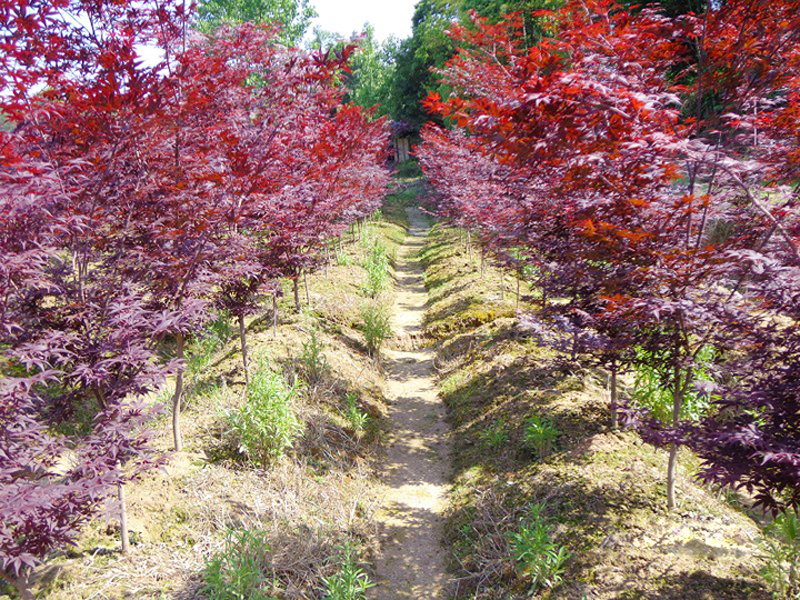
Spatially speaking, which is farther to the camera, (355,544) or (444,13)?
(444,13)

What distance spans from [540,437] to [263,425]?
2698 mm

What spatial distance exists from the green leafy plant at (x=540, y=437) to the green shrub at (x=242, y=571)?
103 inches

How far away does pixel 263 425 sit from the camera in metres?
4.41

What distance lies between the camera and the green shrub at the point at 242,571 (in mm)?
2967

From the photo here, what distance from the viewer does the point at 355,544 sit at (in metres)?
3.88

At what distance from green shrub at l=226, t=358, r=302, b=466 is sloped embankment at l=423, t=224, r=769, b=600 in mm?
1827

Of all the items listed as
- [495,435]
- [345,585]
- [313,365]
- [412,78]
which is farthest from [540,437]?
[412,78]

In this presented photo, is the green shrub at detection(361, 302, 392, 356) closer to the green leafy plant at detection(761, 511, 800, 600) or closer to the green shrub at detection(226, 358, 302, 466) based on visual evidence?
the green shrub at detection(226, 358, 302, 466)

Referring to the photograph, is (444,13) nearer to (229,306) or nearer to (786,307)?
(229,306)

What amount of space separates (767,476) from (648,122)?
2018 mm

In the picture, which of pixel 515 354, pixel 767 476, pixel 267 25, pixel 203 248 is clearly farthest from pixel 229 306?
pixel 767 476

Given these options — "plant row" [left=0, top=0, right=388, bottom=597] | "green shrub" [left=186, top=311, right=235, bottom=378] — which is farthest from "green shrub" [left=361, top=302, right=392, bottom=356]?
"plant row" [left=0, top=0, right=388, bottom=597]

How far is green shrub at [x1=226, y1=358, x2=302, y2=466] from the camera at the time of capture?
444cm

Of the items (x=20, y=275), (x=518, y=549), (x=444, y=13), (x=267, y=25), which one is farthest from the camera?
(x=444, y=13)
